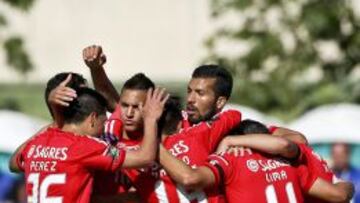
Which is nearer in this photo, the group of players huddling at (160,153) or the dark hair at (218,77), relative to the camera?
the group of players huddling at (160,153)

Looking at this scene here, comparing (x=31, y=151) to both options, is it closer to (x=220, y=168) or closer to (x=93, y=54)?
(x=93, y=54)

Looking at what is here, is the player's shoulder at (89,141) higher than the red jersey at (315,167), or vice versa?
the player's shoulder at (89,141)

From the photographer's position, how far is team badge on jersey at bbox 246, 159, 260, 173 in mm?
11602

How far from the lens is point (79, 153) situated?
11.3 metres

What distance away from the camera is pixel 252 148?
1166 cm

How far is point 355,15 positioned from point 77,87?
1638 cm

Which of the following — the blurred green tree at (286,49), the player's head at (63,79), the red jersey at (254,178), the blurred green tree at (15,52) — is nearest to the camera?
the red jersey at (254,178)

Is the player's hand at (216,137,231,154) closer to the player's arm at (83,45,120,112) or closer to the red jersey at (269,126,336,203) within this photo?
the red jersey at (269,126,336,203)

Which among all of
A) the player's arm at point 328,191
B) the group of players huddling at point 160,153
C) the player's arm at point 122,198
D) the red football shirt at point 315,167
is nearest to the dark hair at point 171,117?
the group of players huddling at point 160,153

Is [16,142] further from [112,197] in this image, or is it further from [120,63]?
[120,63]

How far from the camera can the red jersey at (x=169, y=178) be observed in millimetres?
11523

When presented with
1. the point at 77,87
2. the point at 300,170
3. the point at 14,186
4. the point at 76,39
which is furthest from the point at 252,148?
the point at 76,39

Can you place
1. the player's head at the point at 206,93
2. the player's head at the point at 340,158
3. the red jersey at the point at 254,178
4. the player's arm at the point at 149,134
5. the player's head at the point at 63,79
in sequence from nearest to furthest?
the player's arm at the point at 149,134
the red jersey at the point at 254,178
the player's head at the point at 63,79
the player's head at the point at 206,93
the player's head at the point at 340,158

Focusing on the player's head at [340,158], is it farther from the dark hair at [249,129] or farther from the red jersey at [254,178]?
the red jersey at [254,178]
